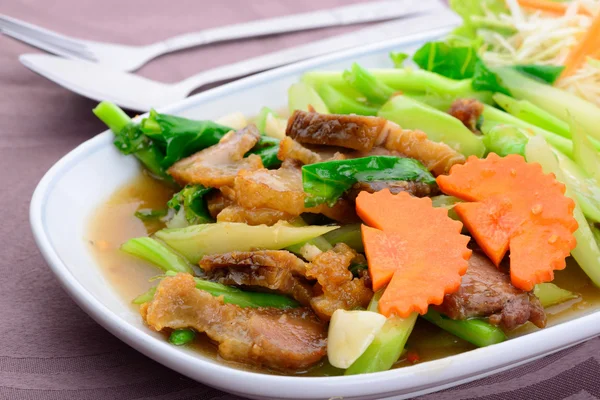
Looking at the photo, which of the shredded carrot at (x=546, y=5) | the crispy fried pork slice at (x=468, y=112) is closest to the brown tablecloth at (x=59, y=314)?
the crispy fried pork slice at (x=468, y=112)

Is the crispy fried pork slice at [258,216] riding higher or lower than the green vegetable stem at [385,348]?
higher

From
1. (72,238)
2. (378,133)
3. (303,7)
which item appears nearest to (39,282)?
(72,238)

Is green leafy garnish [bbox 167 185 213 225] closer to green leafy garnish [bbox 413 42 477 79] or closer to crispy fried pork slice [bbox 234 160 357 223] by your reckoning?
crispy fried pork slice [bbox 234 160 357 223]

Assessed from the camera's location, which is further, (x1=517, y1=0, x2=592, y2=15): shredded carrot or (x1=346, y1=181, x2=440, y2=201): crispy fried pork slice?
(x1=517, y1=0, x2=592, y2=15): shredded carrot

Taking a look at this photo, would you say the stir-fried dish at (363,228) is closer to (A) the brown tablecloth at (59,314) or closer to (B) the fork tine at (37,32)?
(A) the brown tablecloth at (59,314)

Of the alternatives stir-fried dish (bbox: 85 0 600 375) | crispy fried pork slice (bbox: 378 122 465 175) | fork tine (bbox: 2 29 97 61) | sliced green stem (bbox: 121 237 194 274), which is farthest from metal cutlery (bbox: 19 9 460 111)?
crispy fried pork slice (bbox: 378 122 465 175)

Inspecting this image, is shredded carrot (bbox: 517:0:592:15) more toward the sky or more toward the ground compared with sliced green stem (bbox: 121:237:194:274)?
more toward the sky

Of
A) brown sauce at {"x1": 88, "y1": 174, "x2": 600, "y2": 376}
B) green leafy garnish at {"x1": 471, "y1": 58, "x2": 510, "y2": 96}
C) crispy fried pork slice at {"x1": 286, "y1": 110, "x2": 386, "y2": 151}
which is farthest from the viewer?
green leafy garnish at {"x1": 471, "y1": 58, "x2": 510, "y2": 96}
